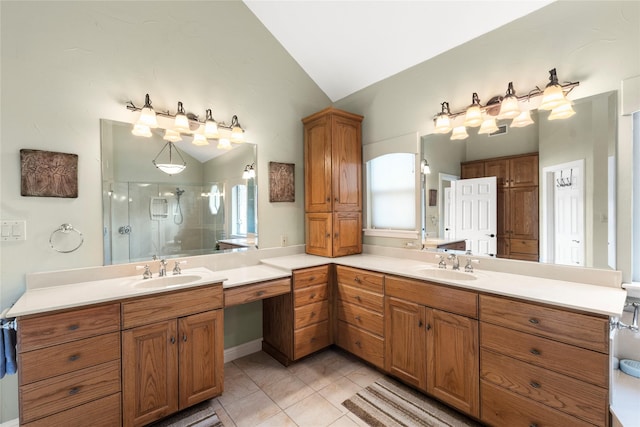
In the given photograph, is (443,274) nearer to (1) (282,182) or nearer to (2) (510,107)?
(2) (510,107)

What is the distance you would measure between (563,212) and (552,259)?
0.32m

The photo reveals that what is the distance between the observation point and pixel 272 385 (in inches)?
86.3

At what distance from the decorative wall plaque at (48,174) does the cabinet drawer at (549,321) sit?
9.06 feet

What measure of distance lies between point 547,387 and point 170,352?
2.15 meters

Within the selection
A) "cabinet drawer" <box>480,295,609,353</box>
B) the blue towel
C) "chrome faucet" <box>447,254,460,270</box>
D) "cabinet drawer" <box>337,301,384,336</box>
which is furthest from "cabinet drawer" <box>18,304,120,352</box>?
"chrome faucet" <box>447,254,460,270</box>

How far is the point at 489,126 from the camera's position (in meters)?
2.11

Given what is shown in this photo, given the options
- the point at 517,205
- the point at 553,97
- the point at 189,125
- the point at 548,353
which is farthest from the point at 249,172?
the point at 548,353

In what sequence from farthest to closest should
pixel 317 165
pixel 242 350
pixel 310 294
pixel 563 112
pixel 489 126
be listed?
pixel 317 165, pixel 242 350, pixel 310 294, pixel 489 126, pixel 563 112

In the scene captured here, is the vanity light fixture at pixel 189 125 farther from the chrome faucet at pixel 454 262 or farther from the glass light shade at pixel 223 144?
the chrome faucet at pixel 454 262

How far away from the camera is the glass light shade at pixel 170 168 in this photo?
224cm

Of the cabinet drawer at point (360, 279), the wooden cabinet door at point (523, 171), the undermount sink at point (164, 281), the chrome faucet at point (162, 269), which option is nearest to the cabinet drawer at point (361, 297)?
the cabinet drawer at point (360, 279)

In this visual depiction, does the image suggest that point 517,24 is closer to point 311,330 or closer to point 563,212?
point 563,212

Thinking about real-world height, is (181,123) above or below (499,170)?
above

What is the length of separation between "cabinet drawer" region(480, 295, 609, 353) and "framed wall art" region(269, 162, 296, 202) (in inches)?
78.1
